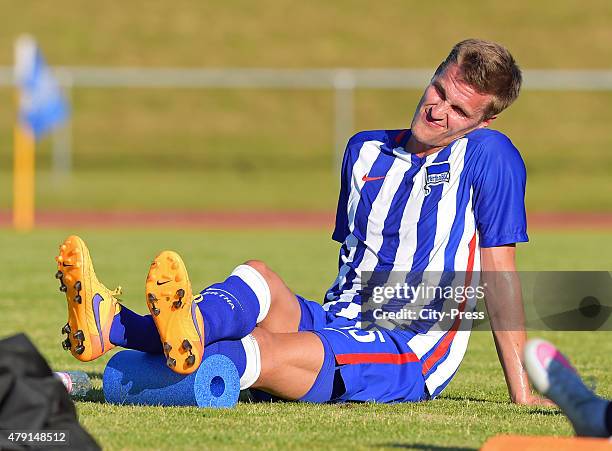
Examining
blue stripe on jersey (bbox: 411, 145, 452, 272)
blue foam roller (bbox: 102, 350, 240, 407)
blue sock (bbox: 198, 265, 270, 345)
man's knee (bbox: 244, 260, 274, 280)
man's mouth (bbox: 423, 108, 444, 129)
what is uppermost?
man's mouth (bbox: 423, 108, 444, 129)

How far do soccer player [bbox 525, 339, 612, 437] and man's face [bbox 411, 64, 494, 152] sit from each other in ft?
4.91

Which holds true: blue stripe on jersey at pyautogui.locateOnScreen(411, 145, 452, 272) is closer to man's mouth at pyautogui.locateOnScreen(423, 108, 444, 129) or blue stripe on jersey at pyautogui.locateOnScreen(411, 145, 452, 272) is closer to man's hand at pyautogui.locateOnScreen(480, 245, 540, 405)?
man's mouth at pyautogui.locateOnScreen(423, 108, 444, 129)

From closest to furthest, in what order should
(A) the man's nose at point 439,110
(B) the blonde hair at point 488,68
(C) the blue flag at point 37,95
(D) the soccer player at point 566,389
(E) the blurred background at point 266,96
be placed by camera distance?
(D) the soccer player at point 566,389
(B) the blonde hair at point 488,68
(A) the man's nose at point 439,110
(C) the blue flag at point 37,95
(E) the blurred background at point 266,96

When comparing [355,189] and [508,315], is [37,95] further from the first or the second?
[508,315]

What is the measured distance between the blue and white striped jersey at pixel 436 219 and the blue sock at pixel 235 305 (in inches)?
19.8

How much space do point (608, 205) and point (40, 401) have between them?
826 inches

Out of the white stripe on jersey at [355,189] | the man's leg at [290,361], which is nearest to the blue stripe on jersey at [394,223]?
the white stripe on jersey at [355,189]

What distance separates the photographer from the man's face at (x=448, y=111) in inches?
186

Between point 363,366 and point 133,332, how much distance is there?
868mm

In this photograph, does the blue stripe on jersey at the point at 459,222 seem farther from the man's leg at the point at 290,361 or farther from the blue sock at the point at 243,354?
the blue sock at the point at 243,354

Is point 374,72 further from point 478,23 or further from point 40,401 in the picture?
point 40,401

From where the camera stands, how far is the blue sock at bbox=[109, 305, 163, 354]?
14.0ft

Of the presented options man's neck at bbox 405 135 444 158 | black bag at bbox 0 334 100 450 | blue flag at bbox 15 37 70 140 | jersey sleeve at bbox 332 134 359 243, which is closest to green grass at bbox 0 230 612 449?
black bag at bbox 0 334 100 450

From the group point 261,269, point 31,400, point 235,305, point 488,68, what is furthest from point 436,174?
point 31,400
